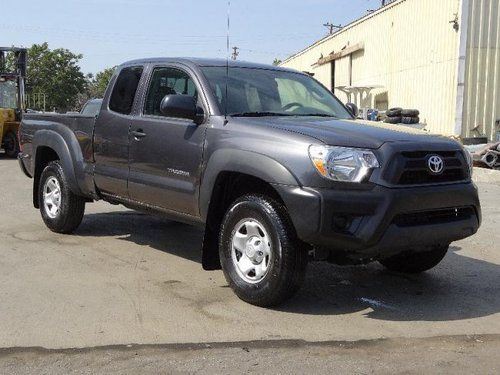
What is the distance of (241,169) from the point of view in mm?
4777

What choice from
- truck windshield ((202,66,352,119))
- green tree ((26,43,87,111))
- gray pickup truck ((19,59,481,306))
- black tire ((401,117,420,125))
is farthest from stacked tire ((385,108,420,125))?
green tree ((26,43,87,111))

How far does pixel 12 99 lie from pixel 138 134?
1683cm

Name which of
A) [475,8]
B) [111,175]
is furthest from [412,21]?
[111,175]

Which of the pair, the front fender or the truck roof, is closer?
the front fender

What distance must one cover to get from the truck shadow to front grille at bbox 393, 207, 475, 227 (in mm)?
726

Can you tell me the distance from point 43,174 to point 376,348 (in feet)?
16.5

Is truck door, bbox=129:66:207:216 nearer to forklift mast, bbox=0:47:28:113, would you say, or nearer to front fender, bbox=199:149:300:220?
front fender, bbox=199:149:300:220

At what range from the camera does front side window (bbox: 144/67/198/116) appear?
5.80 meters

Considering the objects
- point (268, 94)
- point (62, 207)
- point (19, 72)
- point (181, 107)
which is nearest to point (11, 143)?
point (19, 72)

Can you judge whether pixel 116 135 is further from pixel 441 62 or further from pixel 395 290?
pixel 441 62

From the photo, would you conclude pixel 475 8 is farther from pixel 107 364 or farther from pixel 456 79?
pixel 107 364

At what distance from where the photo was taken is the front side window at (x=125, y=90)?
6320 millimetres

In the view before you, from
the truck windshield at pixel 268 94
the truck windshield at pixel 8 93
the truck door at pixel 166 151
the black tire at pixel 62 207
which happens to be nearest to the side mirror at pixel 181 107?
the truck door at pixel 166 151

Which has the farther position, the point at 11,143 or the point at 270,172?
the point at 11,143
